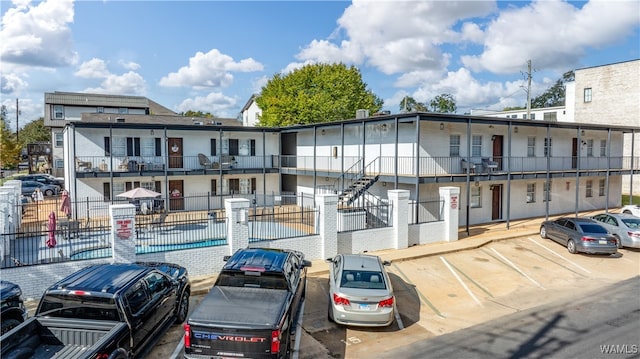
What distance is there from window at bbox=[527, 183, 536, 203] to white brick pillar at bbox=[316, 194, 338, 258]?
628 inches

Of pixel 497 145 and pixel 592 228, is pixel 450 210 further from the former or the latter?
pixel 497 145

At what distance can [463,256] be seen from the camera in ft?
56.2

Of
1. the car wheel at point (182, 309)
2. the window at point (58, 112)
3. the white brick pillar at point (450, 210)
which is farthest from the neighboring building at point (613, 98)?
the window at point (58, 112)

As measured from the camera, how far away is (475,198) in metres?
23.8

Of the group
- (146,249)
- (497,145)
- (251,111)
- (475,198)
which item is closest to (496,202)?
(475,198)

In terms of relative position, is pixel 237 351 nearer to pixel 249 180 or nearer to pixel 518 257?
pixel 518 257

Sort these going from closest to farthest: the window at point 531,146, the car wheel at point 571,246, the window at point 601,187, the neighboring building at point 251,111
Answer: the car wheel at point 571,246
the window at point 531,146
the window at point 601,187
the neighboring building at point 251,111

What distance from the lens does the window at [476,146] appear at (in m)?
23.9

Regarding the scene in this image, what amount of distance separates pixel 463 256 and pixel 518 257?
2.35 metres

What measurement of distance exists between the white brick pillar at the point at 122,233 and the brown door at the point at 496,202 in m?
19.6

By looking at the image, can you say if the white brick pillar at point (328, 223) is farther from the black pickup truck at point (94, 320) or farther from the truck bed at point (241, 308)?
the black pickup truck at point (94, 320)

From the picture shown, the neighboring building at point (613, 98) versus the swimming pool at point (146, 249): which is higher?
the neighboring building at point (613, 98)

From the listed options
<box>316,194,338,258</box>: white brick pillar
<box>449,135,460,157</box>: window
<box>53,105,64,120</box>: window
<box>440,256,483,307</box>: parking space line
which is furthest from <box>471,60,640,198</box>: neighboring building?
<box>53,105,64,120</box>: window

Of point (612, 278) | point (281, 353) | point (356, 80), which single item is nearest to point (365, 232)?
point (612, 278)
